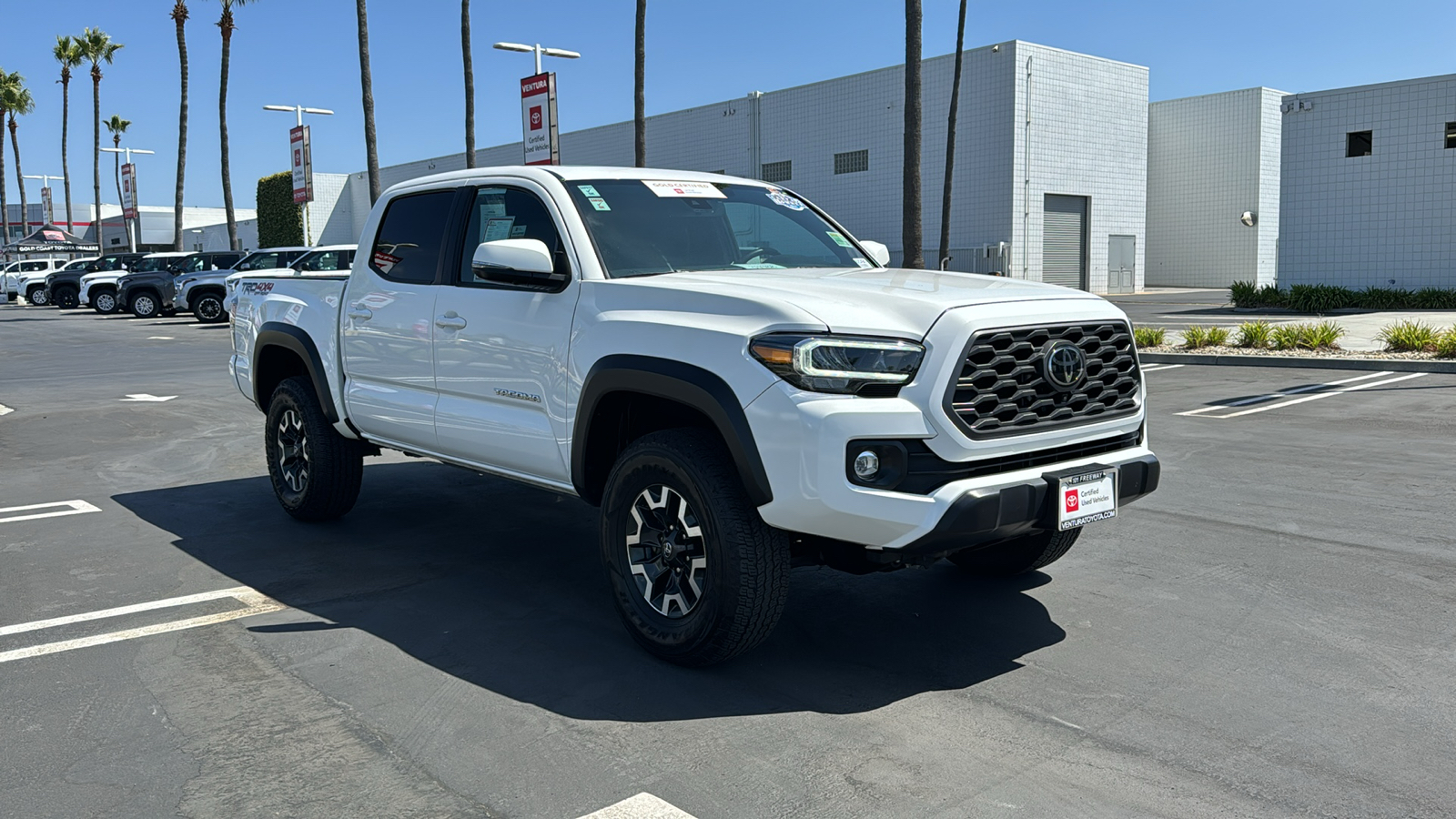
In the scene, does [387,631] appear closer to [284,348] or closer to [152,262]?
[284,348]

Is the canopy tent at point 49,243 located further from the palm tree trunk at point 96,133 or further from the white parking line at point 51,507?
the white parking line at point 51,507

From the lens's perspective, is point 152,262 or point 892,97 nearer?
point 152,262

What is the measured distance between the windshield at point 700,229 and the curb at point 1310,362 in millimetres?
9136

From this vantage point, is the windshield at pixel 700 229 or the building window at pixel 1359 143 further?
the building window at pixel 1359 143

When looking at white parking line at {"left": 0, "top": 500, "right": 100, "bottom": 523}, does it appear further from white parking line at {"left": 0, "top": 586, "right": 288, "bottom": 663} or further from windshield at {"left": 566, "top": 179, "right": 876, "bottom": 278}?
windshield at {"left": 566, "top": 179, "right": 876, "bottom": 278}

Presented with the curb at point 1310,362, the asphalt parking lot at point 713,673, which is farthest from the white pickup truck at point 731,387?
the curb at point 1310,362

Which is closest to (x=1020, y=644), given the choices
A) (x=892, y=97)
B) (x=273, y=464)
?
(x=273, y=464)

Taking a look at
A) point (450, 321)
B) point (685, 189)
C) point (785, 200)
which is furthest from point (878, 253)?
point (450, 321)

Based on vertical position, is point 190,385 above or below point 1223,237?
below

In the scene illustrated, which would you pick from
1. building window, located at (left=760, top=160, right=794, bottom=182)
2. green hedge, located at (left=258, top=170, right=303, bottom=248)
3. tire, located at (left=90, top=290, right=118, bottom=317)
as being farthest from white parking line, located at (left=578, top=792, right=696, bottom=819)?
green hedge, located at (left=258, top=170, right=303, bottom=248)

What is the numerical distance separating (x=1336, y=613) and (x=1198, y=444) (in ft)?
15.3

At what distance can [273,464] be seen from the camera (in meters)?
7.30

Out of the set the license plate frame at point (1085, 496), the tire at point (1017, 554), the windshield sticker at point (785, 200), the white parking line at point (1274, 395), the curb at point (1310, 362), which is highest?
the windshield sticker at point (785, 200)

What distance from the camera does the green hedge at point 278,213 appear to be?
2689 inches
